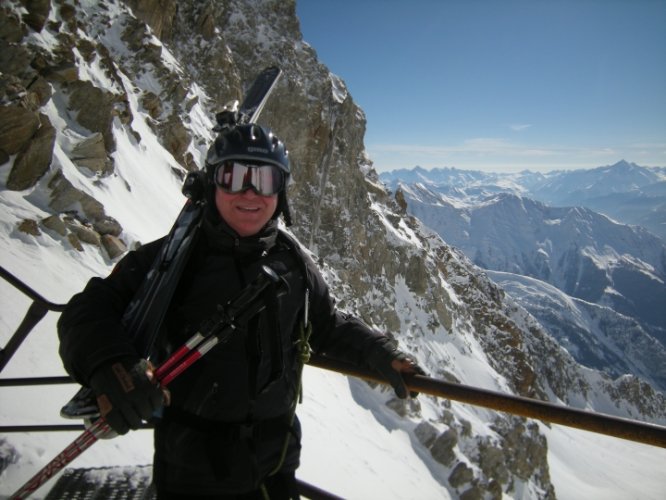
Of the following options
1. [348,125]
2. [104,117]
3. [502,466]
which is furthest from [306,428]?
[348,125]

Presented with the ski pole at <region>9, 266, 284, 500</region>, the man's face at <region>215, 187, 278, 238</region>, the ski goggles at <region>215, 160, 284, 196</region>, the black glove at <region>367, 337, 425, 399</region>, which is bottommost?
the black glove at <region>367, 337, 425, 399</region>

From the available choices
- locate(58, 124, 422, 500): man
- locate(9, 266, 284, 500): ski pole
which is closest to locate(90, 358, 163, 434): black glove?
locate(58, 124, 422, 500): man

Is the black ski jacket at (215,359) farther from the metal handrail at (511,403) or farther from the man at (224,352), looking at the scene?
the metal handrail at (511,403)

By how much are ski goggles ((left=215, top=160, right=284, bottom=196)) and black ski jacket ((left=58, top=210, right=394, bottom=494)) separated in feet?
0.90

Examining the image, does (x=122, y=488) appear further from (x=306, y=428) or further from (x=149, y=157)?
(x=149, y=157)

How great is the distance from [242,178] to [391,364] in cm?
174

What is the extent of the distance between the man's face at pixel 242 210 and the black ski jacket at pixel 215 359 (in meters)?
0.07

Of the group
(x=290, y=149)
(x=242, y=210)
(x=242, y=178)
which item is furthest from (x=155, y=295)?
(x=290, y=149)

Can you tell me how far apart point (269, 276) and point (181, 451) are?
47.2 inches

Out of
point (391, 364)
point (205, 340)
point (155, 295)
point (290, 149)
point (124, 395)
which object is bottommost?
point (391, 364)

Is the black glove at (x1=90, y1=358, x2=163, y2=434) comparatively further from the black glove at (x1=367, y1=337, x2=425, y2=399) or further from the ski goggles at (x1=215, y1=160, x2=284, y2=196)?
the black glove at (x1=367, y1=337, x2=425, y2=399)

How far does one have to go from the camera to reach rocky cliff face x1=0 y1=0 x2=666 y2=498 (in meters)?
Answer: 13.3

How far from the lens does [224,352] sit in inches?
99.0

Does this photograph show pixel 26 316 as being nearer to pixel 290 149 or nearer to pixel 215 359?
pixel 215 359
